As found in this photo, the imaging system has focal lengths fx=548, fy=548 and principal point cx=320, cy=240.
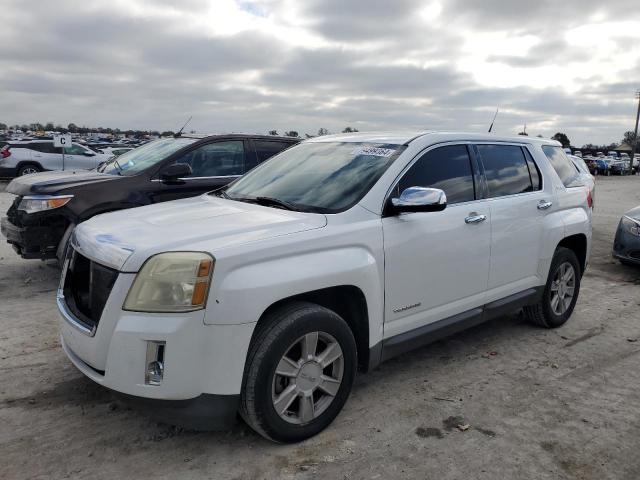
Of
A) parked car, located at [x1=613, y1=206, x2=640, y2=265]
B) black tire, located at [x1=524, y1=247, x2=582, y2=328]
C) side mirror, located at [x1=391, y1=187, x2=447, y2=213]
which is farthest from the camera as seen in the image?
parked car, located at [x1=613, y1=206, x2=640, y2=265]

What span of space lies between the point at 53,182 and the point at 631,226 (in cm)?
746

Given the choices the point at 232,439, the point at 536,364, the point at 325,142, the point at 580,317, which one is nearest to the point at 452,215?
the point at 325,142

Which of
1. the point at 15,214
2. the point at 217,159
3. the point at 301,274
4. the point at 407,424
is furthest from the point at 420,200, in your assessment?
the point at 15,214

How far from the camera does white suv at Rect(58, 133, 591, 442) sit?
8.97ft

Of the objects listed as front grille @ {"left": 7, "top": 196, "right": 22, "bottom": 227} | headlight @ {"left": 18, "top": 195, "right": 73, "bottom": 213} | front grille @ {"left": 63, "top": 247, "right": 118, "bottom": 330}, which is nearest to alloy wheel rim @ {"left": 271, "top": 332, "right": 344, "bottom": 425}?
front grille @ {"left": 63, "top": 247, "right": 118, "bottom": 330}

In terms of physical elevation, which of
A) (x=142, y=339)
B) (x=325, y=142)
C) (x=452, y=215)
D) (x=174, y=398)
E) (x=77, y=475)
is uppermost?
(x=325, y=142)

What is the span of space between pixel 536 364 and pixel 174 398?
3.01 meters

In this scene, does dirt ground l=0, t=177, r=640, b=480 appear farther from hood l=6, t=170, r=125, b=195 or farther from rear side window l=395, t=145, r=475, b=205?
hood l=6, t=170, r=125, b=195

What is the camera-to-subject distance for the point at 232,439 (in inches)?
126

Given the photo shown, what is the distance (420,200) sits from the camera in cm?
338

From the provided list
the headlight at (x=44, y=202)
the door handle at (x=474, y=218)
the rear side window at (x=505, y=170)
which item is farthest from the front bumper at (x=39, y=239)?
the rear side window at (x=505, y=170)

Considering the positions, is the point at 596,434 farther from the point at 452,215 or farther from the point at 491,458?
the point at 452,215

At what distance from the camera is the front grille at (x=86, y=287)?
9.51ft

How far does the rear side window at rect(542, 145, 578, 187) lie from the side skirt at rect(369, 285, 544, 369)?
114cm
